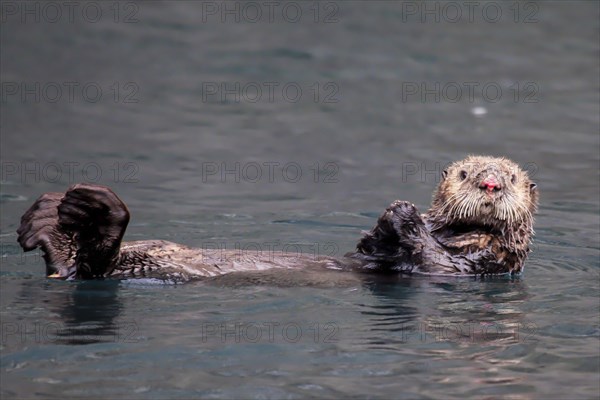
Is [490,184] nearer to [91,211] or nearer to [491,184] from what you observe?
[491,184]

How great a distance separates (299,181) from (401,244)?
13.9ft

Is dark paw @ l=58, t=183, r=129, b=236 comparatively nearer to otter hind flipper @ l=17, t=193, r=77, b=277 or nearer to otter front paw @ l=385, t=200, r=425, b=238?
otter hind flipper @ l=17, t=193, r=77, b=277

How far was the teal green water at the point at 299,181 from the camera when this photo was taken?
230 inches

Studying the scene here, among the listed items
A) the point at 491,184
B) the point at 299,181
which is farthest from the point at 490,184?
the point at 299,181

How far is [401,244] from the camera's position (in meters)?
7.51

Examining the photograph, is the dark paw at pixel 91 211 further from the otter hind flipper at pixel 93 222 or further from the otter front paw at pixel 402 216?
the otter front paw at pixel 402 216

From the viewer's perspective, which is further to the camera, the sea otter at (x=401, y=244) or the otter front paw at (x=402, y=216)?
the otter front paw at (x=402, y=216)

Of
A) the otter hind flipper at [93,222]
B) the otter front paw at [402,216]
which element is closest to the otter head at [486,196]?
the otter front paw at [402,216]

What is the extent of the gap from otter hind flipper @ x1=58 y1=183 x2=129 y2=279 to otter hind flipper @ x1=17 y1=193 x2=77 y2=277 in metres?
0.11

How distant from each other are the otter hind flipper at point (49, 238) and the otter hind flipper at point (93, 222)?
0.11 metres

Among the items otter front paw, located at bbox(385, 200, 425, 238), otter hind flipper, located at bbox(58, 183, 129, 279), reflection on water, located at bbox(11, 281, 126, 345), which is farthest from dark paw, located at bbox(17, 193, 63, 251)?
otter front paw, located at bbox(385, 200, 425, 238)

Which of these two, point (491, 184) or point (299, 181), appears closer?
point (491, 184)

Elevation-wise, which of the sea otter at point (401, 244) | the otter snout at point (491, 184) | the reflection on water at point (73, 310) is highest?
the otter snout at point (491, 184)

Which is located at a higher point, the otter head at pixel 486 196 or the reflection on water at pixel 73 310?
the otter head at pixel 486 196
